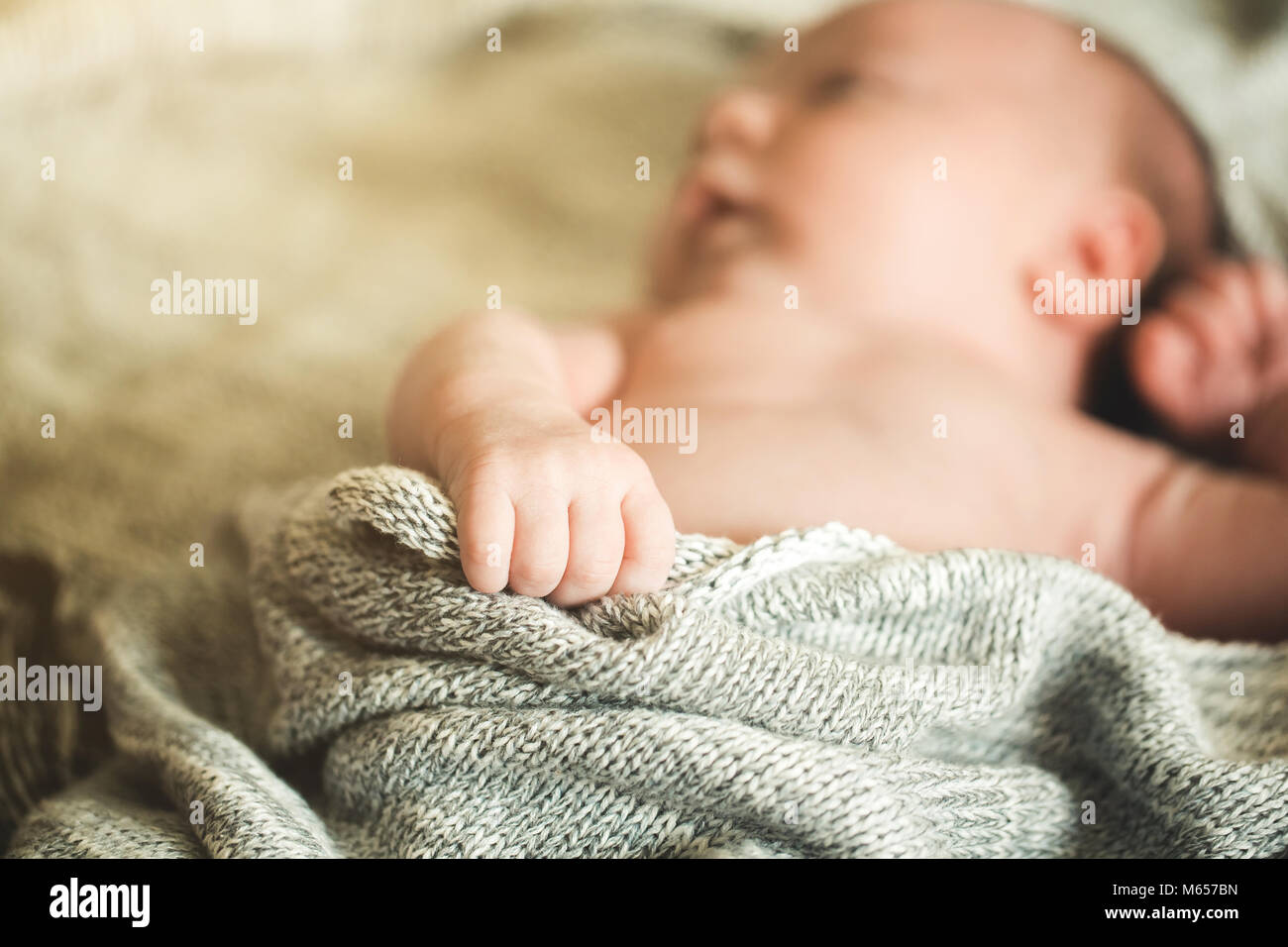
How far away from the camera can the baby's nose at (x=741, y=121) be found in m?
1.26

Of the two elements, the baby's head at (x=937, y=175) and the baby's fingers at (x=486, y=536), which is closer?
the baby's fingers at (x=486, y=536)

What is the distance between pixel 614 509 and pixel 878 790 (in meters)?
0.25

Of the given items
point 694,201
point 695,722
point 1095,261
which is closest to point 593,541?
point 695,722

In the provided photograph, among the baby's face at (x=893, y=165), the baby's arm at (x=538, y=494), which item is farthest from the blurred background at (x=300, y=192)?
the baby's arm at (x=538, y=494)

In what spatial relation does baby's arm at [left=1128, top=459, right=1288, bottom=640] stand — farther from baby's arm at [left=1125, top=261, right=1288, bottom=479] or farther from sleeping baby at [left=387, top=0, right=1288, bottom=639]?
baby's arm at [left=1125, top=261, right=1288, bottom=479]

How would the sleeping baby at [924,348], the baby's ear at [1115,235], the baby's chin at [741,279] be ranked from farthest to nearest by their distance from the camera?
the baby's ear at [1115,235] < the baby's chin at [741,279] < the sleeping baby at [924,348]

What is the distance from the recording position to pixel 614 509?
Result: 716mm

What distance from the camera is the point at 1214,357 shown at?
1257 millimetres

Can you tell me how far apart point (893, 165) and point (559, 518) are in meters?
0.71

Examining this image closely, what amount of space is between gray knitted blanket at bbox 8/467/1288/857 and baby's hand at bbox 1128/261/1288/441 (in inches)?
18.2

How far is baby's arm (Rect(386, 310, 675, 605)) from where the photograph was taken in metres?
Result: 0.69

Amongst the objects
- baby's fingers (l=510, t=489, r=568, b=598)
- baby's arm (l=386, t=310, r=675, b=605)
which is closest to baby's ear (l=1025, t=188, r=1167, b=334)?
baby's arm (l=386, t=310, r=675, b=605)

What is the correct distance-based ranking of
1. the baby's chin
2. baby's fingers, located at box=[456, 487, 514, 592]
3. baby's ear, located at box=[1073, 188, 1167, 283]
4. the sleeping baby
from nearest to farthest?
1. baby's fingers, located at box=[456, 487, 514, 592]
2. the sleeping baby
3. the baby's chin
4. baby's ear, located at box=[1073, 188, 1167, 283]

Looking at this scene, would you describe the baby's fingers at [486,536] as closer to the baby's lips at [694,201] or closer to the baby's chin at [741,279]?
the baby's chin at [741,279]
